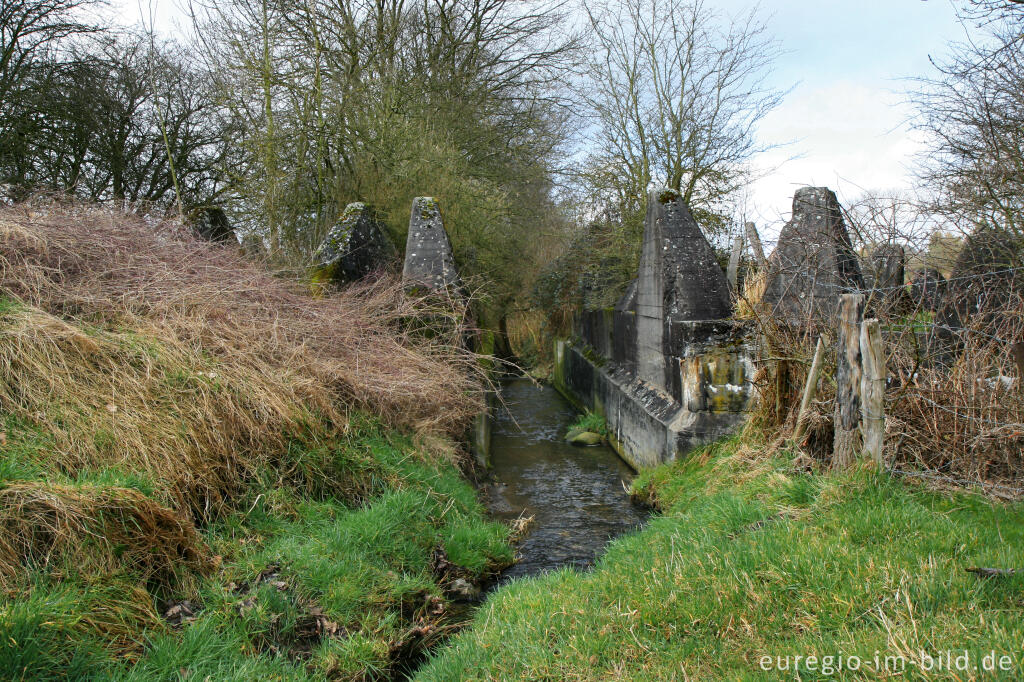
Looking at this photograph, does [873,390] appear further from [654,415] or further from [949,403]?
[654,415]

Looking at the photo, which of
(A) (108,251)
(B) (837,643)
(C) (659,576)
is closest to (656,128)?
(A) (108,251)

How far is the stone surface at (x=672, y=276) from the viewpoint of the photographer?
8164mm

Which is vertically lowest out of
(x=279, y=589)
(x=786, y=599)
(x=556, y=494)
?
(x=556, y=494)

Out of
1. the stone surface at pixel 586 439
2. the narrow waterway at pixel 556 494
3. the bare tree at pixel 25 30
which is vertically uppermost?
the bare tree at pixel 25 30

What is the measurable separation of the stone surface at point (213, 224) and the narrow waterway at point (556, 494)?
18.7 feet

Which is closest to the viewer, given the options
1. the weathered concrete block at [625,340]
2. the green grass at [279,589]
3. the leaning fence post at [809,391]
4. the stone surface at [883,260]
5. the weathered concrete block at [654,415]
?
the green grass at [279,589]

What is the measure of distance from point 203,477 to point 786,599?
148 inches

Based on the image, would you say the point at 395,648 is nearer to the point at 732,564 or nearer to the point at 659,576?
the point at 659,576

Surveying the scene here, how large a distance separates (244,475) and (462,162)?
1098cm

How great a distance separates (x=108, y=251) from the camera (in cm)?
641

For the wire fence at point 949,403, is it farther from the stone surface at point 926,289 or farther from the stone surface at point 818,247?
the stone surface at point 818,247

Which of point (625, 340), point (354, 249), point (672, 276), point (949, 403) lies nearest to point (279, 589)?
point (949, 403)

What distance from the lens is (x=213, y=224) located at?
1102 cm

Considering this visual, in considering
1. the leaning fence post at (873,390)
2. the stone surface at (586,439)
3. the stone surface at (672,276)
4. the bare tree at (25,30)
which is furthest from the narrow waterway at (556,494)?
the bare tree at (25,30)
